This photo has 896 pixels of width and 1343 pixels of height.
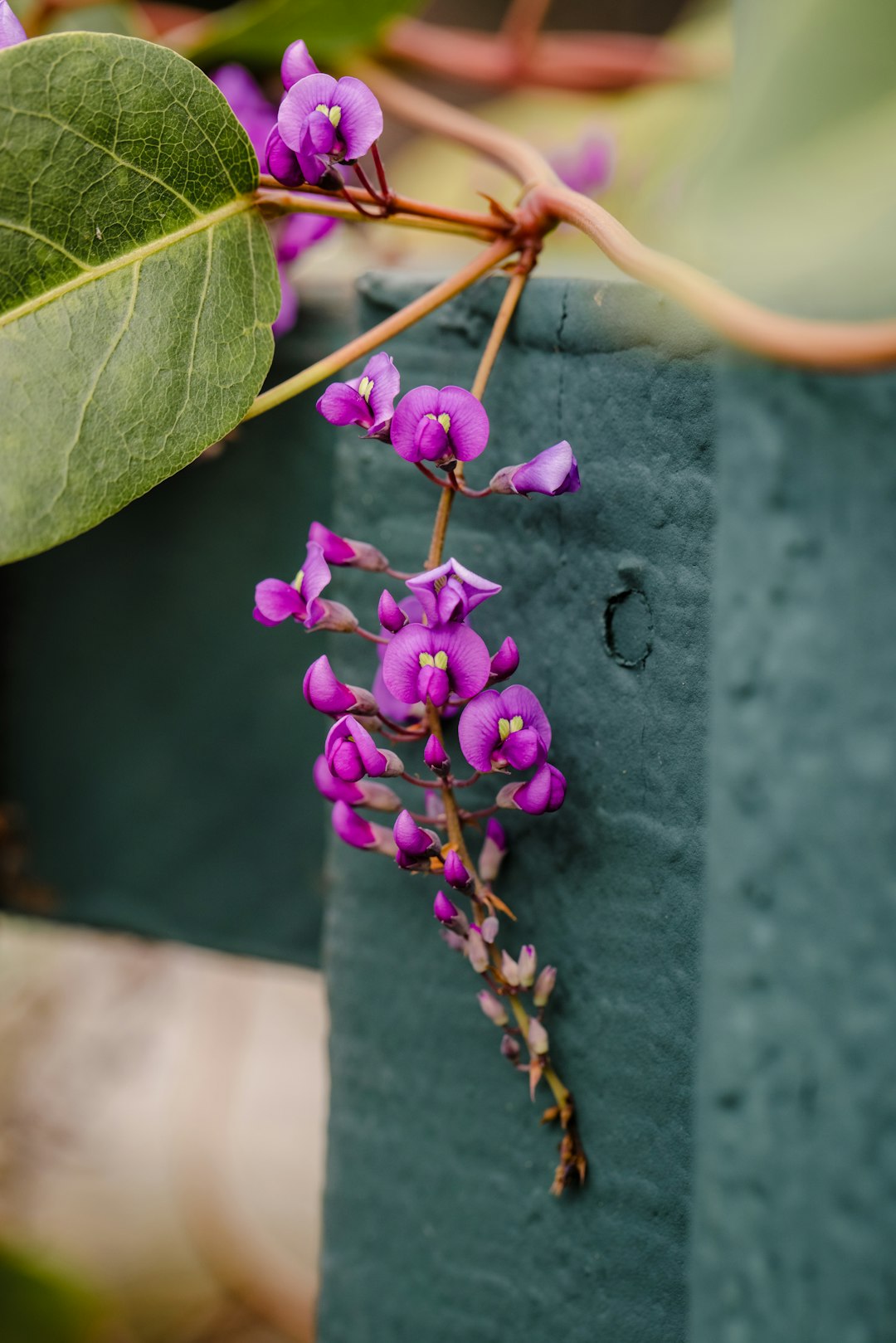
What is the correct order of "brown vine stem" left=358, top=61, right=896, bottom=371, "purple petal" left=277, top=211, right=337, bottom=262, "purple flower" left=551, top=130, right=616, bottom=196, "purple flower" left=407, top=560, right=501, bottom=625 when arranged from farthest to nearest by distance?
"purple flower" left=551, top=130, right=616, bottom=196 → "purple petal" left=277, top=211, right=337, bottom=262 → "purple flower" left=407, top=560, right=501, bottom=625 → "brown vine stem" left=358, top=61, right=896, bottom=371

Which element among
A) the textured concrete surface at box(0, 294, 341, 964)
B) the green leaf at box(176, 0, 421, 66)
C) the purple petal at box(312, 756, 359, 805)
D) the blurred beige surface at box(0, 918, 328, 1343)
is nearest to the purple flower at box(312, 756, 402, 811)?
the purple petal at box(312, 756, 359, 805)

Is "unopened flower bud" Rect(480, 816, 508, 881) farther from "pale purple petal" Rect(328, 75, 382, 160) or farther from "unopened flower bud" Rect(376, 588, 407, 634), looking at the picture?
"pale purple petal" Rect(328, 75, 382, 160)

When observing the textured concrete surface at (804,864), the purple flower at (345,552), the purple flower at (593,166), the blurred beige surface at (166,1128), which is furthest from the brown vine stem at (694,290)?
the blurred beige surface at (166,1128)

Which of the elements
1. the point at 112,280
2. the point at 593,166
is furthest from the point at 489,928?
the point at 593,166

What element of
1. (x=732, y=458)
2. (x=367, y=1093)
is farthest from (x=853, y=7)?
(x=367, y=1093)

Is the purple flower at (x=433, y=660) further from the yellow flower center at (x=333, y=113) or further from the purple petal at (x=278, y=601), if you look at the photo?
the yellow flower center at (x=333, y=113)

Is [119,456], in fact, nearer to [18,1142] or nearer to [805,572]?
[805,572]

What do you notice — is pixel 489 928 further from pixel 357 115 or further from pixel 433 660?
pixel 357 115
